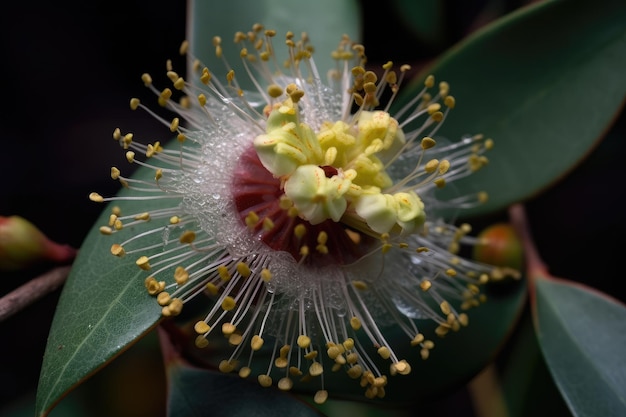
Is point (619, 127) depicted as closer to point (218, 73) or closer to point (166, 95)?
point (218, 73)

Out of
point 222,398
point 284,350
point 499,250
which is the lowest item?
point 222,398

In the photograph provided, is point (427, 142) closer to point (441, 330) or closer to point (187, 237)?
point (441, 330)

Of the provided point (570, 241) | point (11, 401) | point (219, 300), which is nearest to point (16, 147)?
point (11, 401)

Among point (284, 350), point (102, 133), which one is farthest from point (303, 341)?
point (102, 133)

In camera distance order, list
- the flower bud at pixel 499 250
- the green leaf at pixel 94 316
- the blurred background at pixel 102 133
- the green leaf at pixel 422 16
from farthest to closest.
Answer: the blurred background at pixel 102 133 → the green leaf at pixel 422 16 → the flower bud at pixel 499 250 → the green leaf at pixel 94 316

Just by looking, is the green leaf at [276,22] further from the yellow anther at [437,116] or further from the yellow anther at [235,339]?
the yellow anther at [235,339]

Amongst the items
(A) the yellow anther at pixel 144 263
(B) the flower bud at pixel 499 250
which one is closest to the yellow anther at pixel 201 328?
(A) the yellow anther at pixel 144 263

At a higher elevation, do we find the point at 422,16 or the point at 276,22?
the point at 422,16
